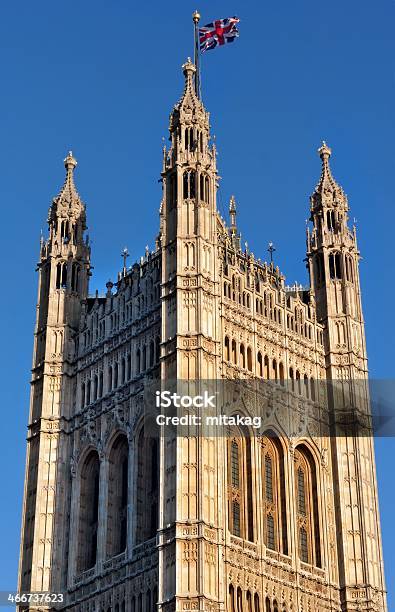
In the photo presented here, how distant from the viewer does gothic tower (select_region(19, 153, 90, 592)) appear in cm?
6681

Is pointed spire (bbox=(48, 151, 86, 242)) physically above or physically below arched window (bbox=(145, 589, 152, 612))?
above

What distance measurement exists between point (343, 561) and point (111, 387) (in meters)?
12.4

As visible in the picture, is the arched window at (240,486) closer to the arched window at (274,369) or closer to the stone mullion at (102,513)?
the arched window at (274,369)

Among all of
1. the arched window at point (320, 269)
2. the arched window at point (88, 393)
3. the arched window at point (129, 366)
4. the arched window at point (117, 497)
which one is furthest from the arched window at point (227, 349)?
the arched window at point (320, 269)

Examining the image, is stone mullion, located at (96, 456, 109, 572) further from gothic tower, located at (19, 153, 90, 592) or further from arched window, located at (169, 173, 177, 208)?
arched window, located at (169, 173, 177, 208)

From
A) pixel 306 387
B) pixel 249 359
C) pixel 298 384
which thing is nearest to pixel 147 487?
pixel 249 359

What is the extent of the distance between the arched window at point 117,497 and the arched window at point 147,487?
4.16 feet

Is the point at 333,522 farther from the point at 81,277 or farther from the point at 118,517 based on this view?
the point at 81,277

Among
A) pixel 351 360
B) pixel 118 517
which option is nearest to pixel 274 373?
pixel 351 360

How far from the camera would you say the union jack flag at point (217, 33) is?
72562mm

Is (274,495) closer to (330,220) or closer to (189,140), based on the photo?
(330,220)

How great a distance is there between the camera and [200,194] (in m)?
67.6

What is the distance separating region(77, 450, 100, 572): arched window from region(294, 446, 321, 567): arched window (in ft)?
28.0

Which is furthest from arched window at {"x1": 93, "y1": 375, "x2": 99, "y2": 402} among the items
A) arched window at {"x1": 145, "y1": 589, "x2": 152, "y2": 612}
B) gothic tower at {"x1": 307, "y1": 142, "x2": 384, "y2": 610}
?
arched window at {"x1": 145, "y1": 589, "x2": 152, "y2": 612}
